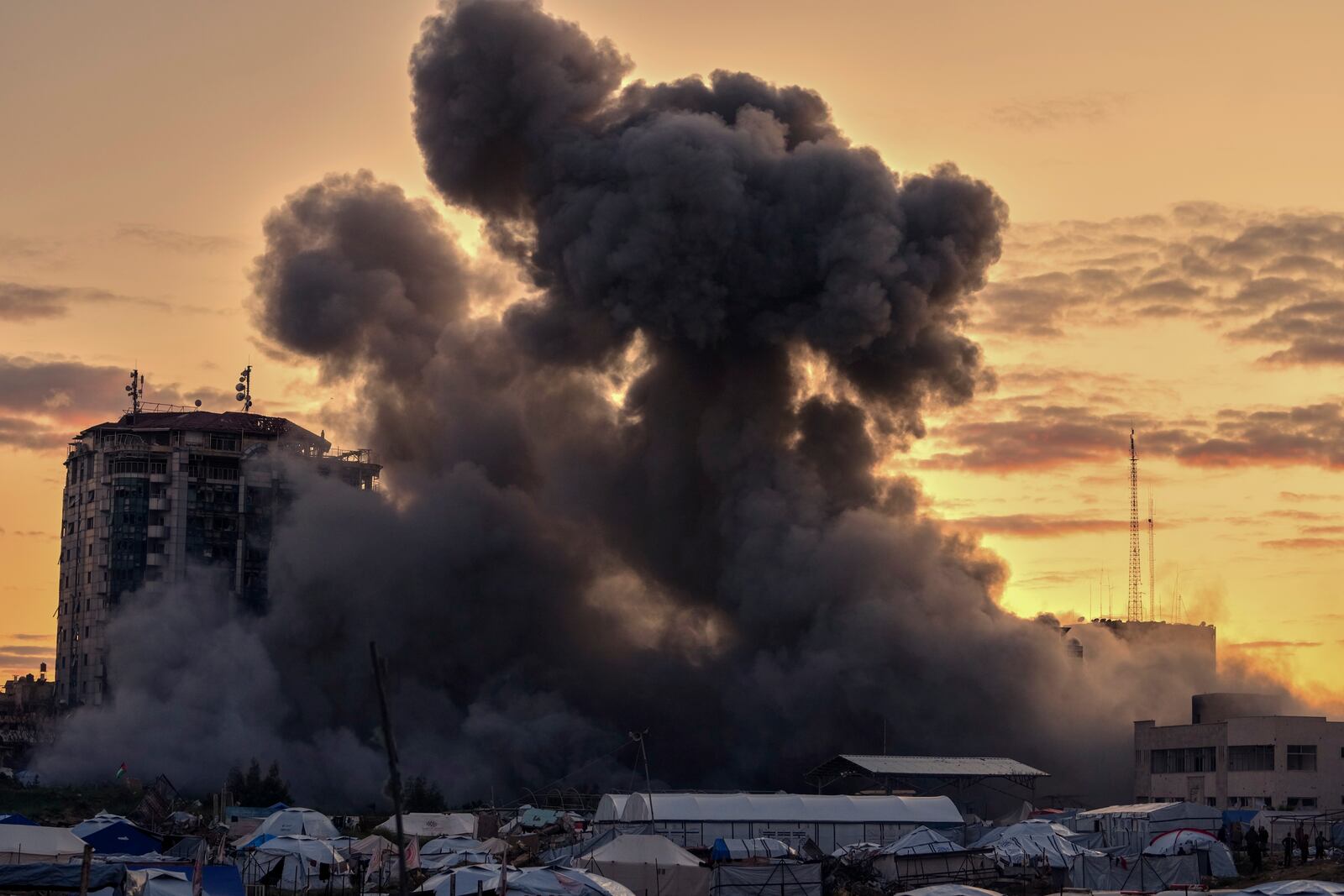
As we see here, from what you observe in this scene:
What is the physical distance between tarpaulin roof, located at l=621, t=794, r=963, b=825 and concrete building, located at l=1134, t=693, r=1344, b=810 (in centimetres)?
2286

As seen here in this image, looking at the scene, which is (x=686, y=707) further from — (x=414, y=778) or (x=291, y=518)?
(x=291, y=518)

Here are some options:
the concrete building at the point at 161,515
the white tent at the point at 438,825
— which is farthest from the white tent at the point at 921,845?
the concrete building at the point at 161,515

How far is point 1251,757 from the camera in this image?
327 ft

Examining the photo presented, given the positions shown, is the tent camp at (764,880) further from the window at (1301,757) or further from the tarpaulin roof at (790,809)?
the window at (1301,757)

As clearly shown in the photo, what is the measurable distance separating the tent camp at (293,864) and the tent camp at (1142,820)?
2997 centimetres

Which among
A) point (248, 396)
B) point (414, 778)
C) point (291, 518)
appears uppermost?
point (248, 396)

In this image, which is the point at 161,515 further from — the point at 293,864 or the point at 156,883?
the point at 156,883

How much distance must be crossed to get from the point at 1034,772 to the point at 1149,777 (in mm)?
15296

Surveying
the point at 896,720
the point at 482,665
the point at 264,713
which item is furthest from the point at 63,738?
the point at 896,720

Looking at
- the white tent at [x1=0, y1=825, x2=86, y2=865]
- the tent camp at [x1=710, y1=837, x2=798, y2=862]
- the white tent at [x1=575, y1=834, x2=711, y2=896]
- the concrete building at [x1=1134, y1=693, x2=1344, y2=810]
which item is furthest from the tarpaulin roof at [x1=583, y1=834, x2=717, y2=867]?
the concrete building at [x1=1134, y1=693, x2=1344, y2=810]

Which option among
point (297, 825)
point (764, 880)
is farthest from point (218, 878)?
point (297, 825)

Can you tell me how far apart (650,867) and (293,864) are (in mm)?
13867

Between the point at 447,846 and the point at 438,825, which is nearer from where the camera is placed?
the point at 447,846

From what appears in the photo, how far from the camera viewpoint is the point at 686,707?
11888cm
